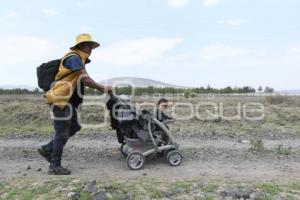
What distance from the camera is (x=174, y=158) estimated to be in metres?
6.49

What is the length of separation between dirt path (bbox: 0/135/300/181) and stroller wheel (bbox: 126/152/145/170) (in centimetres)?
11

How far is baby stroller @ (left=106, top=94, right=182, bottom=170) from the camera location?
6.39 m

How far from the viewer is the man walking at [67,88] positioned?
19.4 feet

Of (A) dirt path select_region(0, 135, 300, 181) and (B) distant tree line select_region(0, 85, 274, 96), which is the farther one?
(B) distant tree line select_region(0, 85, 274, 96)

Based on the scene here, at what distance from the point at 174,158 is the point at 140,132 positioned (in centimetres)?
70

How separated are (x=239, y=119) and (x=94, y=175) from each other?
8.47 metres

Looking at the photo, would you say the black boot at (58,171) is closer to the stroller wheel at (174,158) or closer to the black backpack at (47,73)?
the black backpack at (47,73)

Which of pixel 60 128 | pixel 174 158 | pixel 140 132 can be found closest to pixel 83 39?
pixel 60 128

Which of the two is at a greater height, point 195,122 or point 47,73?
point 47,73

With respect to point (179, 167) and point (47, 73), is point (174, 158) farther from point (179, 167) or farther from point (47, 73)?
point (47, 73)

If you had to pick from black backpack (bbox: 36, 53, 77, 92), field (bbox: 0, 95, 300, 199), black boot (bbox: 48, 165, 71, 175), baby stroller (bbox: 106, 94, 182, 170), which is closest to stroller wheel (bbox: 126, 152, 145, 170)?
baby stroller (bbox: 106, 94, 182, 170)

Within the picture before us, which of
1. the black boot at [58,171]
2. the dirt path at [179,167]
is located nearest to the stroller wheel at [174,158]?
the dirt path at [179,167]

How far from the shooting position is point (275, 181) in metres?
5.51

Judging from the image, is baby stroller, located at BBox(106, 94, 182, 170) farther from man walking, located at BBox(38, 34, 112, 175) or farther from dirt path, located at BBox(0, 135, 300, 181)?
man walking, located at BBox(38, 34, 112, 175)
